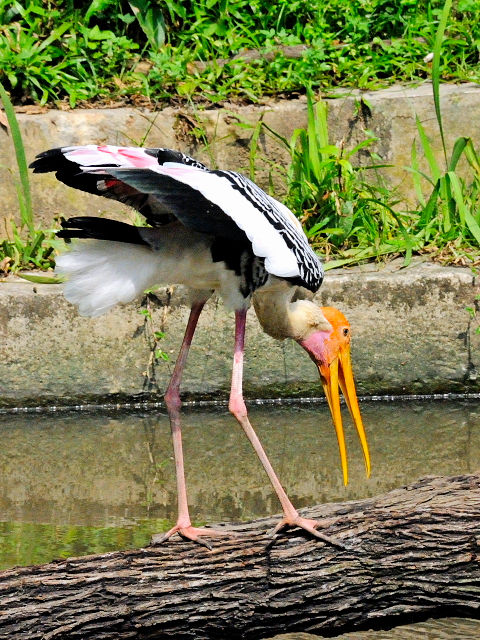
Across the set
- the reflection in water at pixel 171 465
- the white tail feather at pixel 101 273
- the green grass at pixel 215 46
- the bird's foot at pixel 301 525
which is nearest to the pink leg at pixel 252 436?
the bird's foot at pixel 301 525

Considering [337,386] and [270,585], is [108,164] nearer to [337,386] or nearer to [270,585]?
[270,585]

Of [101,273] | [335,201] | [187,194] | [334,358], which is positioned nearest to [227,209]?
[187,194]

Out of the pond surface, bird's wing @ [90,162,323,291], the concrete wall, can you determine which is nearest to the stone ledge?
the pond surface

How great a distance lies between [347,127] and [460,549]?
4.36m

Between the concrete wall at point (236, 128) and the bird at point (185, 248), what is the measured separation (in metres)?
3.07

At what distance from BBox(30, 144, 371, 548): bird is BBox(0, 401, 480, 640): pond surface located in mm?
1014

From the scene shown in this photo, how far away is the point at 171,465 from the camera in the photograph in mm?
5484

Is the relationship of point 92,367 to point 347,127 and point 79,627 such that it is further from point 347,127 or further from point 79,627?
point 79,627

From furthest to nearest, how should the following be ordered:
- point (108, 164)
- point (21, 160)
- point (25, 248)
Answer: point (25, 248)
point (21, 160)
point (108, 164)

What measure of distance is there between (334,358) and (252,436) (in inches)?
23.6

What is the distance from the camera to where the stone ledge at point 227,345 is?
6098 mm

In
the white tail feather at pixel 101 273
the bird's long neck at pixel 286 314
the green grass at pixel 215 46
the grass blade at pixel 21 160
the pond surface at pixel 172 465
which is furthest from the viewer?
the green grass at pixel 215 46

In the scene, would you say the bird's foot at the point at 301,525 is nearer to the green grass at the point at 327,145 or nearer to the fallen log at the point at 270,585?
the fallen log at the point at 270,585

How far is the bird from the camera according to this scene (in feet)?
10.8
